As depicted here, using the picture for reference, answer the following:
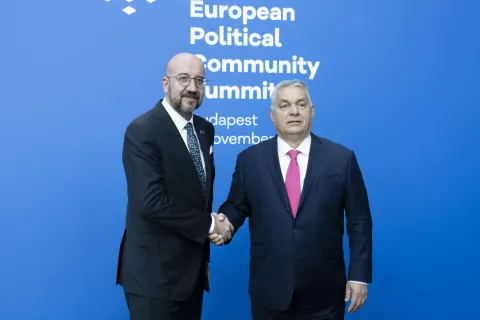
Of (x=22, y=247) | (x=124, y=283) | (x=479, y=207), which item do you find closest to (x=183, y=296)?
(x=124, y=283)

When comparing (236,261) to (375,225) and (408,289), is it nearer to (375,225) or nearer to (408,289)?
(375,225)

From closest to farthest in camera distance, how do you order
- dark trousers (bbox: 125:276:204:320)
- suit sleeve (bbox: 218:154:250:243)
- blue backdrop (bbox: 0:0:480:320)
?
1. dark trousers (bbox: 125:276:204:320)
2. suit sleeve (bbox: 218:154:250:243)
3. blue backdrop (bbox: 0:0:480:320)

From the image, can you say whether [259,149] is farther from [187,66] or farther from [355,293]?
[355,293]

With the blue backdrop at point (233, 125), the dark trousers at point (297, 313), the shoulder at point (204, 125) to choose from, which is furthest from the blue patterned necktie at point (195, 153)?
the blue backdrop at point (233, 125)

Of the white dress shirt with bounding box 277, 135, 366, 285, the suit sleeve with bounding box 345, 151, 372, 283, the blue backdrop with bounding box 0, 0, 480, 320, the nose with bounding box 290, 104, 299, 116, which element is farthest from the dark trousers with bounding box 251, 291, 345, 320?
the blue backdrop with bounding box 0, 0, 480, 320

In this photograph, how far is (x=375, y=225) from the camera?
340cm

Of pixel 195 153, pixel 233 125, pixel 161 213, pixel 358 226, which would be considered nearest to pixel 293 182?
pixel 358 226

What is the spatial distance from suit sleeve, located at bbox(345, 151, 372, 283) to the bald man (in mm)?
549

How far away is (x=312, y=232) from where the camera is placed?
215 cm

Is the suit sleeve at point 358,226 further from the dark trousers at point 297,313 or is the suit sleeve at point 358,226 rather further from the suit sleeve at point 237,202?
the suit sleeve at point 237,202

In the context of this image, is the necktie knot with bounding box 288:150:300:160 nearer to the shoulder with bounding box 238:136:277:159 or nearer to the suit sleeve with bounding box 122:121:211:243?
the shoulder with bounding box 238:136:277:159

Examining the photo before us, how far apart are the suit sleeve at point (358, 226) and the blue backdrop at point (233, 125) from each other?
1.14m

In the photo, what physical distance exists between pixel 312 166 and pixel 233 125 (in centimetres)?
112

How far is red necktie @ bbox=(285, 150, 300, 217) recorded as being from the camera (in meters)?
2.18
